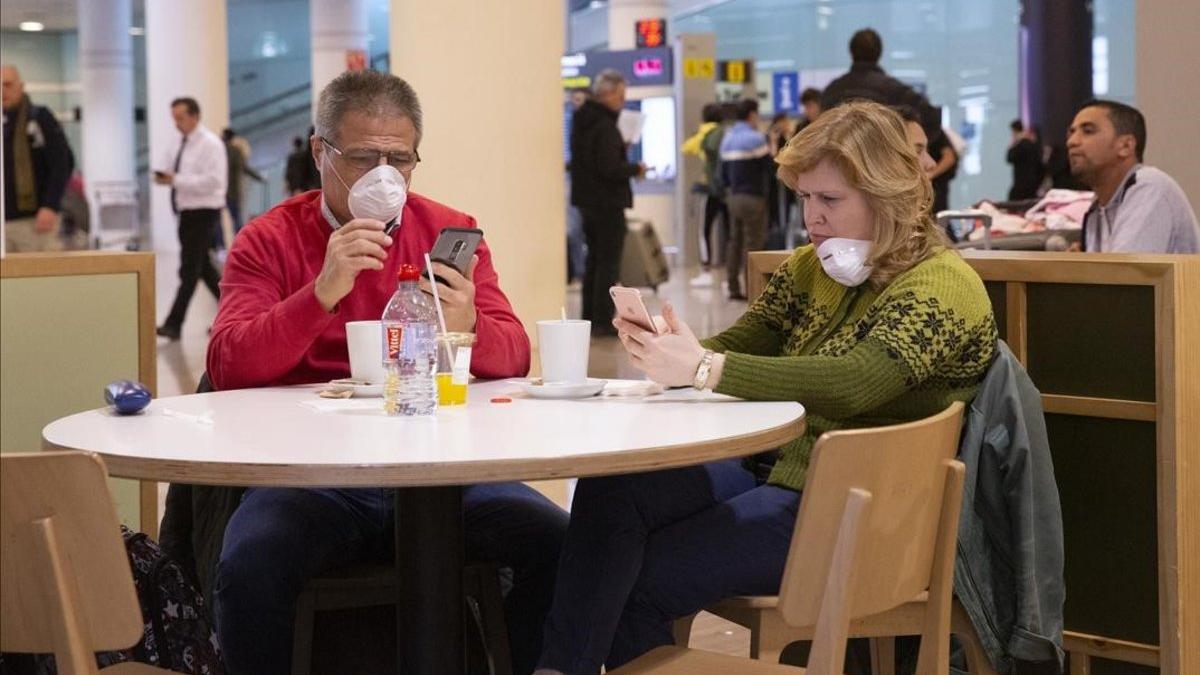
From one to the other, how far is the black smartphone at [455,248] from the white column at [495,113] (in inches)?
105

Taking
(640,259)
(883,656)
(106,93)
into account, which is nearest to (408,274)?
(883,656)

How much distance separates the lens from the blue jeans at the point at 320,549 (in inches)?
107

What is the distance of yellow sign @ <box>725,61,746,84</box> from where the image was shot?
757 inches

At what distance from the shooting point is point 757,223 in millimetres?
13453

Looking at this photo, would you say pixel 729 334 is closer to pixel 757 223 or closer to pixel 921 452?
pixel 921 452

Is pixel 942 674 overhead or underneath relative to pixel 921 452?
underneath

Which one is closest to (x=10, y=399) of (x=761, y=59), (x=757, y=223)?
(x=757, y=223)

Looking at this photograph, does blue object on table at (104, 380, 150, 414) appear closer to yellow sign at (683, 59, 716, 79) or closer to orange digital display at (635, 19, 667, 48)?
yellow sign at (683, 59, 716, 79)

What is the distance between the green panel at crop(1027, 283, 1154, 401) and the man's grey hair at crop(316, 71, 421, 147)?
130 cm

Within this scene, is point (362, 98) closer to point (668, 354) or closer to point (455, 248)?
point (455, 248)

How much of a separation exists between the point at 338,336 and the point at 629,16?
16848mm

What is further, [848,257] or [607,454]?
[848,257]

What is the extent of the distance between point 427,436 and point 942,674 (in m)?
0.81

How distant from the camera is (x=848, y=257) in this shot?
2830 millimetres
